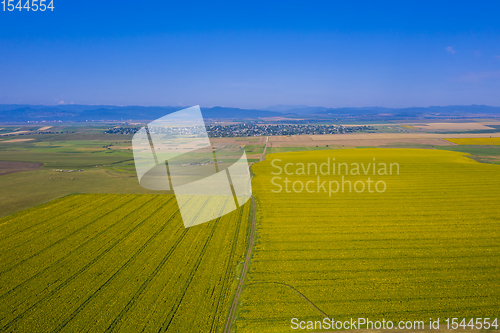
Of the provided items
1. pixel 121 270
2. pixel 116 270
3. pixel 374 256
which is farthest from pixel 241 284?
pixel 374 256

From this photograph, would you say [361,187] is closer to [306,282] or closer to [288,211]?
[288,211]

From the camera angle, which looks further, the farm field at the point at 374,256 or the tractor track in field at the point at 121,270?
the farm field at the point at 374,256

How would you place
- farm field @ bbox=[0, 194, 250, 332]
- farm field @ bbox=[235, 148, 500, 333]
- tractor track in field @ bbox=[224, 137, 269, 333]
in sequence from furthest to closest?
1. farm field @ bbox=[235, 148, 500, 333]
2. farm field @ bbox=[0, 194, 250, 332]
3. tractor track in field @ bbox=[224, 137, 269, 333]

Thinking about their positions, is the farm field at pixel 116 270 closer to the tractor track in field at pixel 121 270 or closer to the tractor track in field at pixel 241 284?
the tractor track in field at pixel 121 270

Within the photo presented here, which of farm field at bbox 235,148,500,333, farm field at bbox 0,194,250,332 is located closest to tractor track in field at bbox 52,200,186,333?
farm field at bbox 0,194,250,332

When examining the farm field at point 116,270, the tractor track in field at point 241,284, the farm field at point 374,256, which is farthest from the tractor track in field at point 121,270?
the farm field at point 374,256

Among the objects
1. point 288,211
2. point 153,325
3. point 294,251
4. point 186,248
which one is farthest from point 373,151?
point 153,325

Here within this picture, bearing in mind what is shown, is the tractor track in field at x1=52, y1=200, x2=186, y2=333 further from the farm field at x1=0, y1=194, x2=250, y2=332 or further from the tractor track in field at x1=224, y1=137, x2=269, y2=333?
the tractor track in field at x1=224, y1=137, x2=269, y2=333
